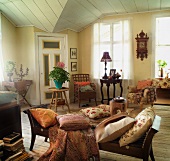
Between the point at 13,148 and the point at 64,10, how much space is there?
11.4ft

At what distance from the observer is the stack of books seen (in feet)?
8.23

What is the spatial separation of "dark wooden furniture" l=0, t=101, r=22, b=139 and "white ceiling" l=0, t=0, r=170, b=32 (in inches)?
110

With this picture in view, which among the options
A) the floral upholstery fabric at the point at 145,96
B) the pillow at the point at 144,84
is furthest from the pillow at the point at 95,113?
the pillow at the point at 144,84

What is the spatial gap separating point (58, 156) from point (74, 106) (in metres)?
3.42

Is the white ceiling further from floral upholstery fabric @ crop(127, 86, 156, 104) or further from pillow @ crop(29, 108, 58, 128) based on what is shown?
pillow @ crop(29, 108, 58, 128)

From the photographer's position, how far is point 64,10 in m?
4.81

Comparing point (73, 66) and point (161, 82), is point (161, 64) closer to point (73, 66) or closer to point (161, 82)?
point (161, 82)

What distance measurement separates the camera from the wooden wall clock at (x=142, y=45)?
590 centimetres

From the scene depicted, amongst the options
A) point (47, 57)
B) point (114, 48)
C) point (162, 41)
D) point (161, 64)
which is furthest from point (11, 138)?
point (162, 41)

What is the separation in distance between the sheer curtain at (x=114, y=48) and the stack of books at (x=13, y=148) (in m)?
4.08

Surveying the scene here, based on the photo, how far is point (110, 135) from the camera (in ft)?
7.45

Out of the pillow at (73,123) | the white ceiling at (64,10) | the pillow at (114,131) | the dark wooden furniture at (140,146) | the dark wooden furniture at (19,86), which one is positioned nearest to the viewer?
the dark wooden furniture at (140,146)

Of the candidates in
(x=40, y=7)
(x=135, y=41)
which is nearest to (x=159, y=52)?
(x=135, y=41)

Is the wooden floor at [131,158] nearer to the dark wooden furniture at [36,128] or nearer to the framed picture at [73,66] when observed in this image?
the dark wooden furniture at [36,128]
